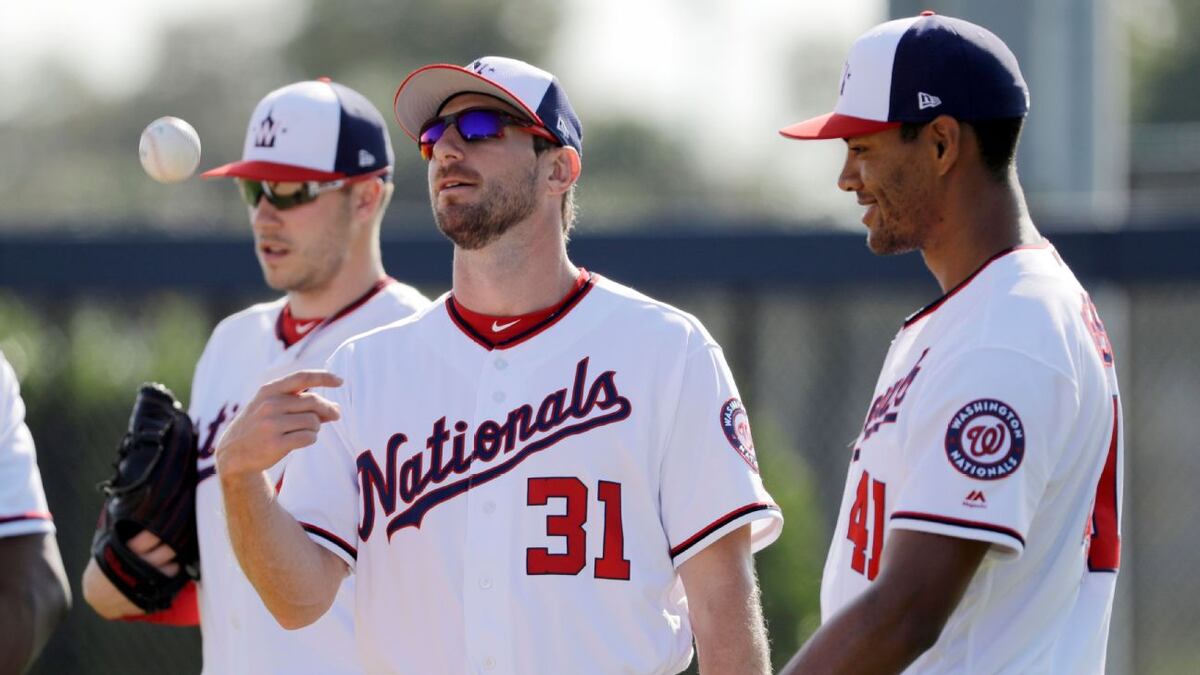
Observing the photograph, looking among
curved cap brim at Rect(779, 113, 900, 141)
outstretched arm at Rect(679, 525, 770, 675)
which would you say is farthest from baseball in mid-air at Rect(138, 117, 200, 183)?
outstretched arm at Rect(679, 525, 770, 675)

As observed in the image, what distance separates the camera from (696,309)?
7258 millimetres

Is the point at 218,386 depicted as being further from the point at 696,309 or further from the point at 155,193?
the point at 155,193

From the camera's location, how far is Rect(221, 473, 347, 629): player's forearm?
308 centimetres

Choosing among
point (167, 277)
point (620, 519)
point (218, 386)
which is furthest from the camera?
point (167, 277)

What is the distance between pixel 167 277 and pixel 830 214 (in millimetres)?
2801

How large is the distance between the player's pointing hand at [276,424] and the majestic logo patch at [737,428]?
2.40 ft

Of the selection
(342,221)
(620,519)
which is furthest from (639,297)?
(342,221)

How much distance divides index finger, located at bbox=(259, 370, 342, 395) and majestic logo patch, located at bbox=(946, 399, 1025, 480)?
109 centimetres

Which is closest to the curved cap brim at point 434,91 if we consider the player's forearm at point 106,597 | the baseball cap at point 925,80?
the baseball cap at point 925,80

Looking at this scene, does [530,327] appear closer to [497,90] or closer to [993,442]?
[497,90]

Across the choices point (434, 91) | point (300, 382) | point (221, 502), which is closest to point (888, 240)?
point (434, 91)

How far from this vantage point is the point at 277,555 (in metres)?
3.14

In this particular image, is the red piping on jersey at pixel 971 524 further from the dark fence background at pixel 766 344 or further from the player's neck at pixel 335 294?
the dark fence background at pixel 766 344

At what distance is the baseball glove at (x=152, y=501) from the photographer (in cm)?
423
